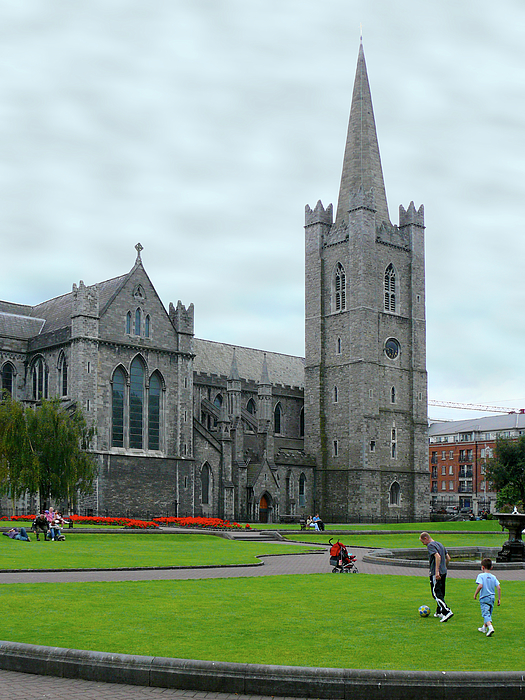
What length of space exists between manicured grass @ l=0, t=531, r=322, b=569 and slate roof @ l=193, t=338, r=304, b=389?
123ft

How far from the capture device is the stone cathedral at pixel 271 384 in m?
60.8

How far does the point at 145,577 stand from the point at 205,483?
44409mm

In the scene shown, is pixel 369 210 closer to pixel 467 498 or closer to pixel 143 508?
pixel 143 508

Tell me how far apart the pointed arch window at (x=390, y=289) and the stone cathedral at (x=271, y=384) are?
153 mm

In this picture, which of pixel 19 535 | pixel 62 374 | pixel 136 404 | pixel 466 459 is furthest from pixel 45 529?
pixel 466 459

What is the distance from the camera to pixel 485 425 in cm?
11731

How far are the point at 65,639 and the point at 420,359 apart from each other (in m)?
70.9

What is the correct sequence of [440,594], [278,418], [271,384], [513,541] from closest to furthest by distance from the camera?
1. [440,594]
2. [513,541]
3. [271,384]
4. [278,418]

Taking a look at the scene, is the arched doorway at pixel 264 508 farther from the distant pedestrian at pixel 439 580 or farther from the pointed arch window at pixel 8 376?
the distant pedestrian at pixel 439 580

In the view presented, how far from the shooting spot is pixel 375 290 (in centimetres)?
7725

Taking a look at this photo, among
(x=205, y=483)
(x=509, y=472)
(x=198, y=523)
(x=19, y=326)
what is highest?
(x=19, y=326)

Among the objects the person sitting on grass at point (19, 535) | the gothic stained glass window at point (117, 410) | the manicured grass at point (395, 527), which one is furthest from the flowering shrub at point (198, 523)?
the person sitting on grass at point (19, 535)

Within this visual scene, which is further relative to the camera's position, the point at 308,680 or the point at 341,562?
the point at 341,562

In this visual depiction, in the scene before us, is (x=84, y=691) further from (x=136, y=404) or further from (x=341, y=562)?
(x=136, y=404)
